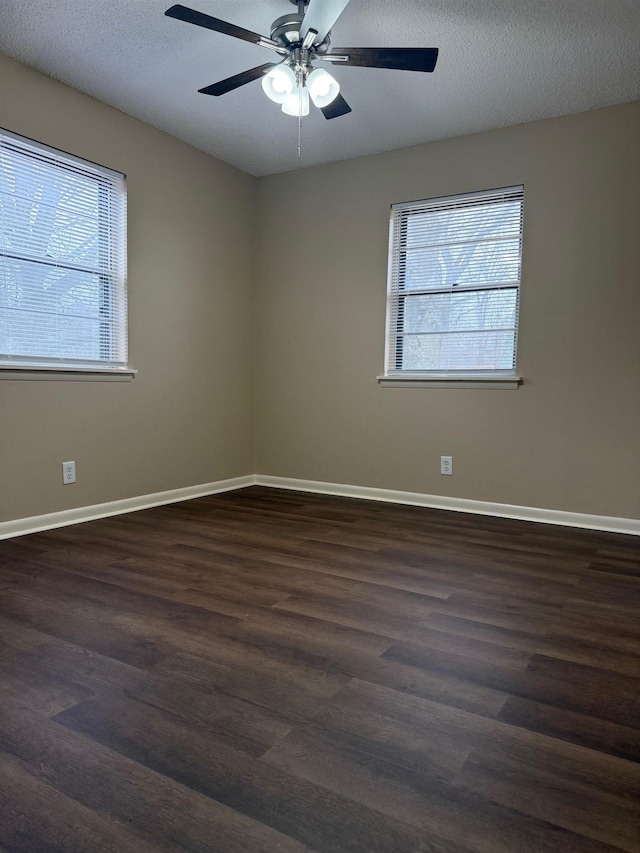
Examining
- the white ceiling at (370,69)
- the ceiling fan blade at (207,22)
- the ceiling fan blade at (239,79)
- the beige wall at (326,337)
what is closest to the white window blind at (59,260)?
the beige wall at (326,337)

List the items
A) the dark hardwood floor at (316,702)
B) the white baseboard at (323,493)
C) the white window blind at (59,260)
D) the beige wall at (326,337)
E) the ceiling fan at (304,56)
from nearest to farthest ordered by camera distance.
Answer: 1. the dark hardwood floor at (316,702)
2. the ceiling fan at (304,56)
3. the white window blind at (59,260)
4. the white baseboard at (323,493)
5. the beige wall at (326,337)

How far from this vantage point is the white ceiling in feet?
7.93

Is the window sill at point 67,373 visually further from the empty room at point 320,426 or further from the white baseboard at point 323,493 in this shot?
the white baseboard at point 323,493

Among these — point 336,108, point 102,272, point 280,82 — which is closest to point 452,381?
point 336,108

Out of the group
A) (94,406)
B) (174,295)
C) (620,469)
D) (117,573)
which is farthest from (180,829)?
(174,295)

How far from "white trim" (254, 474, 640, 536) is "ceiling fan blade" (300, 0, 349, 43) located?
274 centimetres

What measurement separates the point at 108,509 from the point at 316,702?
2387 millimetres

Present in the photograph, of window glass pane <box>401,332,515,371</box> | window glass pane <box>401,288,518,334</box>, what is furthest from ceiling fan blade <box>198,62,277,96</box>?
window glass pane <box>401,332,515,371</box>

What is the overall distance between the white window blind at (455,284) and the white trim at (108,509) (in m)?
1.58

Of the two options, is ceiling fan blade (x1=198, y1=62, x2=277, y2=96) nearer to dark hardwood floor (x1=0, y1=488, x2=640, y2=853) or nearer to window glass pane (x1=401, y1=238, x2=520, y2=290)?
window glass pane (x1=401, y1=238, x2=520, y2=290)

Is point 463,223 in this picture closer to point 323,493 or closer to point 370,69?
point 370,69

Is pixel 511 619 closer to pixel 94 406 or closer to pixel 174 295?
pixel 94 406

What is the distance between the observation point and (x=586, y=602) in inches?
83.7

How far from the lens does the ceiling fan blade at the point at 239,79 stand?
240cm
